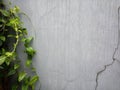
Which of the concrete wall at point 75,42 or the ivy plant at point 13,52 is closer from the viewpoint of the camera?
the concrete wall at point 75,42

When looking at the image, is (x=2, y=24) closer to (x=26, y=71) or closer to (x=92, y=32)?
A: (x=26, y=71)

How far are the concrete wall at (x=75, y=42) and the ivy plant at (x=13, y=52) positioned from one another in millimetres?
68

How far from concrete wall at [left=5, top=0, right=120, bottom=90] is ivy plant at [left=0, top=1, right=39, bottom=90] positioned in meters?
0.07

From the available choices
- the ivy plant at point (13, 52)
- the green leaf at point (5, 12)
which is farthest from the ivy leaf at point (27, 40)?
the green leaf at point (5, 12)

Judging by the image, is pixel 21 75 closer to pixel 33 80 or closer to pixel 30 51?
pixel 33 80

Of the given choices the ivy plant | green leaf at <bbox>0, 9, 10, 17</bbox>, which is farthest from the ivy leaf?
green leaf at <bbox>0, 9, 10, 17</bbox>

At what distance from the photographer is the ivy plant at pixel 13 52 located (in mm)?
1787

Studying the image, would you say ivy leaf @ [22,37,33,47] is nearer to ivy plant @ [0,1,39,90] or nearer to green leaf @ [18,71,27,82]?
ivy plant @ [0,1,39,90]

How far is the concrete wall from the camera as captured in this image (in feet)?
5.40

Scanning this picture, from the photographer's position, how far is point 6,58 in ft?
5.74

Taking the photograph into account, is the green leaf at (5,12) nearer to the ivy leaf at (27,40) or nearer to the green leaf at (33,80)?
the ivy leaf at (27,40)

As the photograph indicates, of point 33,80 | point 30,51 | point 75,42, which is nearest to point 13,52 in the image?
point 30,51

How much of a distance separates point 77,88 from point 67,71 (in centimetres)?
18

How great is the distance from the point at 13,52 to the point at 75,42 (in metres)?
0.56
